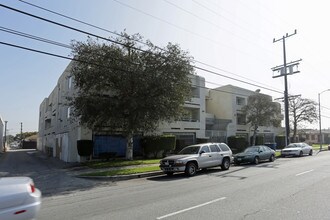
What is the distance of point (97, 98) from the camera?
20688mm

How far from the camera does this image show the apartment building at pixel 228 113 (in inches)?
1711

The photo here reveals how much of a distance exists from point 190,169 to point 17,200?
11520 millimetres

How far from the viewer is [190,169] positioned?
15.9 meters

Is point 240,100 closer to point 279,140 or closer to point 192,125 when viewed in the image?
point 279,140

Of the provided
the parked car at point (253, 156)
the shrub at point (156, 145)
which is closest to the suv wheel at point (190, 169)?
the parked car at point (253, 156)

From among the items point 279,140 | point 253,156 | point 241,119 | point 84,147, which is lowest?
point 253,156

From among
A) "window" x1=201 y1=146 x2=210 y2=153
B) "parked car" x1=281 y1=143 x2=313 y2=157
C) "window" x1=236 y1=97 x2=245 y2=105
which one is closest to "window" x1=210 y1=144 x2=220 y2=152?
"window" x1=201 y1=146 x2=210 y2=153

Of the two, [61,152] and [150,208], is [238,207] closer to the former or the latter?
[150,208]

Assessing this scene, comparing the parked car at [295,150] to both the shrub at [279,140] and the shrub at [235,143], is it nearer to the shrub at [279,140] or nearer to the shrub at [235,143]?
the shrub at [235,143]

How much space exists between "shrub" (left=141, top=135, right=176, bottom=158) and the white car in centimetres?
2334

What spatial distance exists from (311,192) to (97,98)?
14456 millimetres

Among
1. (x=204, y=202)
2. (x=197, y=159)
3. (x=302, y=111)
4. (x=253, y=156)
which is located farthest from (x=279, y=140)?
(x=204, y=202)

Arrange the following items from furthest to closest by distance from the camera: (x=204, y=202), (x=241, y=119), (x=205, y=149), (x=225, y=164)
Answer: (x=241, y=119), (x=225, y=164), (x=205, y=149), (x=204, y=202)

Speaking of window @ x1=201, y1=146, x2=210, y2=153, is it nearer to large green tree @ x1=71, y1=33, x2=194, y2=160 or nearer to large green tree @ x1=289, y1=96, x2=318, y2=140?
large green tree @ x1=71, y1=33, x2=194, y2=160
